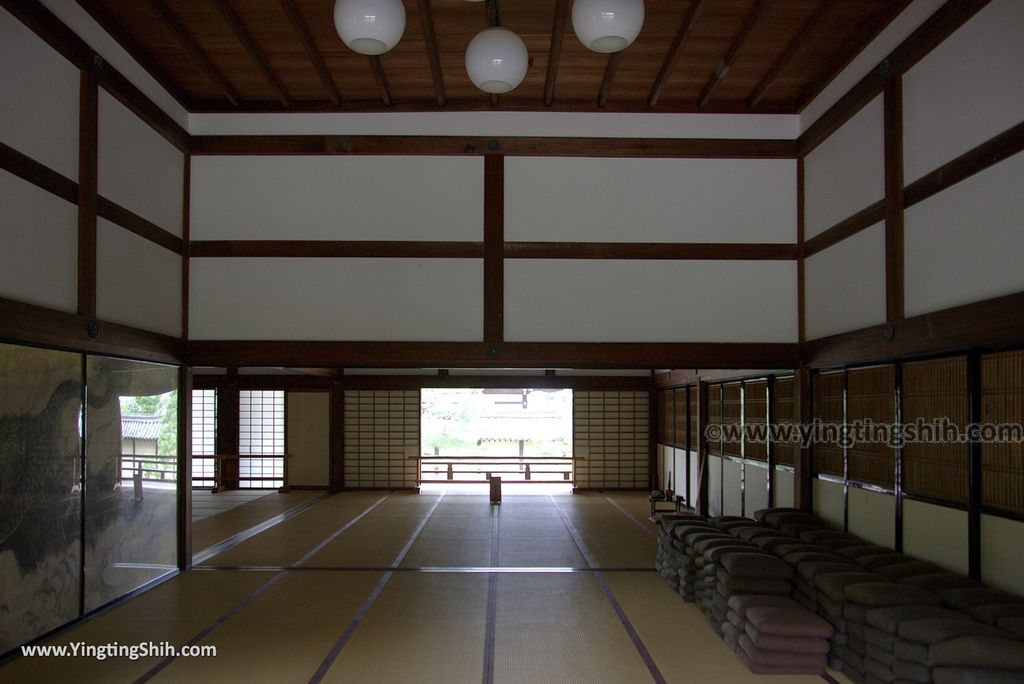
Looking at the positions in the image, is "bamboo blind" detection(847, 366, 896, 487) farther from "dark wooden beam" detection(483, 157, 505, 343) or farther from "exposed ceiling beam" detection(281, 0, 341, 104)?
"exposed ceiling beam" detection(281, 0, 341, 104)

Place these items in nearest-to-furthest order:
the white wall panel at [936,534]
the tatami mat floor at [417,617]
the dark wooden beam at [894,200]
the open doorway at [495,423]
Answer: the tatami mat floor at [417,617], the white wall panel at [936,534], the dark wooden beam at [894,200], the open doorway at [495,423]

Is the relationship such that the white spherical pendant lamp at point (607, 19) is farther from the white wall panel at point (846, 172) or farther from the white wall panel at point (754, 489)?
the white wall panel at point (754, 489)

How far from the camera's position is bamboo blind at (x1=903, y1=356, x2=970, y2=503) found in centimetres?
378

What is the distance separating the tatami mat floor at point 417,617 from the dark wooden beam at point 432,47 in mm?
3793

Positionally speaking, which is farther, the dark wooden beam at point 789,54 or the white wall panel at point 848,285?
the white wall panel at point 848,285

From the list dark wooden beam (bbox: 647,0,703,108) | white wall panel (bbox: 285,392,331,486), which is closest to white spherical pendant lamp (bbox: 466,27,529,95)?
dark wooden beam (bbox: 647,0,703,108)

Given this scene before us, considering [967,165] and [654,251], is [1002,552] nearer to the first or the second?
[967,165]

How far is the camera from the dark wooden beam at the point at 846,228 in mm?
4508

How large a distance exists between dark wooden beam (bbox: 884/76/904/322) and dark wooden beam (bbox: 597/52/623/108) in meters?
1.79

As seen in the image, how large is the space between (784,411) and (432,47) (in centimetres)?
417

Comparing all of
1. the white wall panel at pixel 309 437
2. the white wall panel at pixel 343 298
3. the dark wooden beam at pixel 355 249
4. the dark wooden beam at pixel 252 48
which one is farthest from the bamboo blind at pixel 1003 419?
the white wall panel at pixel 309 437

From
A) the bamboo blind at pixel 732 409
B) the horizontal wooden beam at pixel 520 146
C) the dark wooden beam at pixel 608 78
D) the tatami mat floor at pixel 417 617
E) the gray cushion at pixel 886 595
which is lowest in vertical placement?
the tatami mat floor at pixel 417 617

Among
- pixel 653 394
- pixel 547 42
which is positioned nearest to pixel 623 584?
pixel 547 42

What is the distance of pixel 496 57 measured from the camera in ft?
10.1
